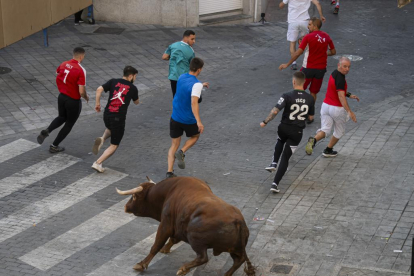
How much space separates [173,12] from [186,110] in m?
9.86

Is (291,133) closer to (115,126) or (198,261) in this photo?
(115,126)

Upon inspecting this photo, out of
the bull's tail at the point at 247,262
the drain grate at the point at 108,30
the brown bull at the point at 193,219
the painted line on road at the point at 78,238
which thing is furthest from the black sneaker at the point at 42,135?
the drain grate at the point at 108,30

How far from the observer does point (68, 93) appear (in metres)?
12.0

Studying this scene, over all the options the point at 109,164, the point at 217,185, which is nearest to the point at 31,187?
the point at 109,164

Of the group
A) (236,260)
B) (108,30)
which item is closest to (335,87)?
(236,260)

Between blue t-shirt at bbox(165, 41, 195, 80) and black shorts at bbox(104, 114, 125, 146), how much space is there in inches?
76.3

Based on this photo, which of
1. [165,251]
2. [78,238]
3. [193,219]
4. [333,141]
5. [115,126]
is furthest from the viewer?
[333,141]

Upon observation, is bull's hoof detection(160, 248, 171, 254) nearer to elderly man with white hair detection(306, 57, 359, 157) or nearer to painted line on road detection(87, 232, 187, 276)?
painted line on road detection(87, 232, 187, 276)

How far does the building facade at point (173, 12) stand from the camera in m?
20.2

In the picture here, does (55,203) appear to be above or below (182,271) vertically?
below

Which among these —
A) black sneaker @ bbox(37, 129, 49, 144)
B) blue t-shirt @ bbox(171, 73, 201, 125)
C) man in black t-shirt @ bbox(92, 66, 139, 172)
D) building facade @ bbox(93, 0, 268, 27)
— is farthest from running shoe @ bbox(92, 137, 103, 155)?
building facade @ bbox(93, 0, 268, 27)

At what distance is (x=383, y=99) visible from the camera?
14742 mm

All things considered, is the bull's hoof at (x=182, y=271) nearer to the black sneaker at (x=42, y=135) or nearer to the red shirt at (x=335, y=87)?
the red shirt at (x=335, y=87)

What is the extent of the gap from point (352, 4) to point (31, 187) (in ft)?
51.4
